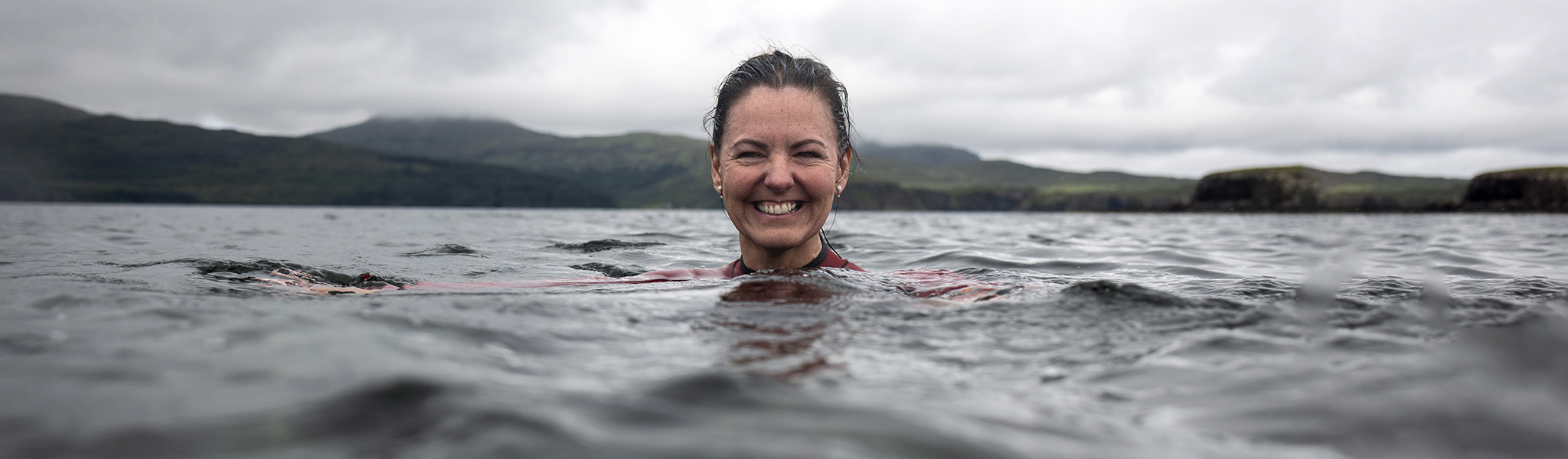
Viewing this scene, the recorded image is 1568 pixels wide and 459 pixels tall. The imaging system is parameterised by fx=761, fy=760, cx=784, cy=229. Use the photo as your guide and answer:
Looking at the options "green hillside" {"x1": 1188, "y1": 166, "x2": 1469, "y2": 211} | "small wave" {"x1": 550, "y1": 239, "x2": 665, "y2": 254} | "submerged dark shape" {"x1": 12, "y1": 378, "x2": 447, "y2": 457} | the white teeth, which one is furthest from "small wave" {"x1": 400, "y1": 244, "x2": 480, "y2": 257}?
"green hillside" {"x1": 1188, "y1": 166, "x2": 1469, "y2": 211}

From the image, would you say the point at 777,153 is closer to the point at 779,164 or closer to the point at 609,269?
the point at 779,164

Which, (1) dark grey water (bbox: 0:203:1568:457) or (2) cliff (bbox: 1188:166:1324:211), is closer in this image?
(1) dark grey water (bbox: 0:203:1568:457)

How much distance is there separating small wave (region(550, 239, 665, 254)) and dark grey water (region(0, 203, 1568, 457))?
7537 mm

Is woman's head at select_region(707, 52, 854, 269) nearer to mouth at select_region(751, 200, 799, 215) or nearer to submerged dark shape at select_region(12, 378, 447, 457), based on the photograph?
mouth at select_region(751, 200, 799, 215)

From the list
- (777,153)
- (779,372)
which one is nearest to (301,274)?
(777,153)

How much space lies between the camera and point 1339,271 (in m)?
8.04

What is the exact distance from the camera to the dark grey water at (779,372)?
2.02 metres

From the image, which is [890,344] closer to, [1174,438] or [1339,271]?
[1174,438]

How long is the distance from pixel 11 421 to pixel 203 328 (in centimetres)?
130

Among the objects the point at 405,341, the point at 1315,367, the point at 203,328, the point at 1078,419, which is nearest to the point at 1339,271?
the point at 1315,367

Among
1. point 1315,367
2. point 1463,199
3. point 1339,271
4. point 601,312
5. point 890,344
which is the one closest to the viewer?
point 1315,367

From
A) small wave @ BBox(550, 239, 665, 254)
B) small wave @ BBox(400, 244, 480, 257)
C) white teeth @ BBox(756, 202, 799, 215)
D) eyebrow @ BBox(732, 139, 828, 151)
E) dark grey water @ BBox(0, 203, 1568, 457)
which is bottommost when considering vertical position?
small wave @ BBox(400, 244, 480, 257)

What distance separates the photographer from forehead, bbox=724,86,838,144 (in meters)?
5.07

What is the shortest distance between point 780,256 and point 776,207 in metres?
0.59
